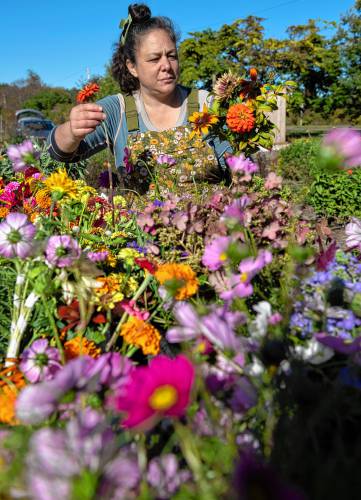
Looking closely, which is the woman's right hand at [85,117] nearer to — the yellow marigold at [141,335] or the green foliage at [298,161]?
the yellow marigold at [141,335]

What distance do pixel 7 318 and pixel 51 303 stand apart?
140mm

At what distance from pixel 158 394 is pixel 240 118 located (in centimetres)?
94

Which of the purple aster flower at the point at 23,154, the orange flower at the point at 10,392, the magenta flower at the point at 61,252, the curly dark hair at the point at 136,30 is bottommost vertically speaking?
the orange flower at the point at 10,392

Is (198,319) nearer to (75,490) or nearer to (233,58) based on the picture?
(75,490)

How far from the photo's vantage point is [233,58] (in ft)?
50.2

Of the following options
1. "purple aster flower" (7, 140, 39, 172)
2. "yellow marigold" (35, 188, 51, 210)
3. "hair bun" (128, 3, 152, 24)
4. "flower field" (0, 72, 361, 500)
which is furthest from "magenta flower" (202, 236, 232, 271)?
"hair bun" (128, 3, 152, 24)

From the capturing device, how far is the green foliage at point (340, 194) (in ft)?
14.8

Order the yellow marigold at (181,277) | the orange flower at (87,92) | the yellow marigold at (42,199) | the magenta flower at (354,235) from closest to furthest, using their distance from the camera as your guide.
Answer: the yellow marigold at (181,277) → the magenta flower at (354,235) → the yellow marigold at (42,199) → the orange flower at (87,92)

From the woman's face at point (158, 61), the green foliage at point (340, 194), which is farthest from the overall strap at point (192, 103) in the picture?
the green foliage at point (340, 194)

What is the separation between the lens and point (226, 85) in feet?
4.08

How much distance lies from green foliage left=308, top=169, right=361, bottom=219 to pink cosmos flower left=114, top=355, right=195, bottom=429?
4335 millimetres

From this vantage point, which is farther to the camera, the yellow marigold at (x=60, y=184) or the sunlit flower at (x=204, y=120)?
the sunlit flower at (x=204, y=120)

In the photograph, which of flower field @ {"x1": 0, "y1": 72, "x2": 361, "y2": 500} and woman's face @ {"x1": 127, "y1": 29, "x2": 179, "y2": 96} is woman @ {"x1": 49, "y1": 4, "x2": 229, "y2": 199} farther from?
flower field @ {"x1": 0, "y1": 72, "x2": 361, "y2": 500}

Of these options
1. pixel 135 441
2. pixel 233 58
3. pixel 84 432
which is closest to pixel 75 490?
pixel 84 432
